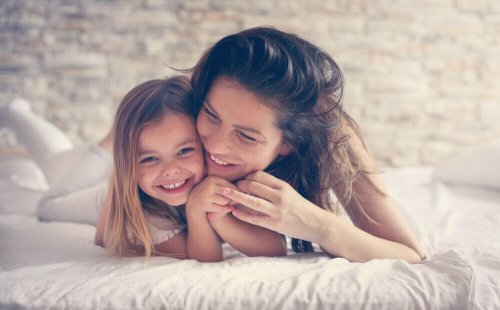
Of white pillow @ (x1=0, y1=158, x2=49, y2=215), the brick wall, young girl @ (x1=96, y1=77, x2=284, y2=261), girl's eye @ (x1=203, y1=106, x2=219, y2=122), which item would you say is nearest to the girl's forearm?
young girl @ (x1=96, y1=77, x2=284, y2=261)

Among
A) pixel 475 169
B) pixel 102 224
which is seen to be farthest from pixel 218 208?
pixel 475 169

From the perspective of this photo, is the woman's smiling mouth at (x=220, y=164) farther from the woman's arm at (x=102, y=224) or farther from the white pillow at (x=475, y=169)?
the white pillow at (x=475, y=169)

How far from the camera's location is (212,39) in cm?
277

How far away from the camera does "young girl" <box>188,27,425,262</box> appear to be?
1069mm

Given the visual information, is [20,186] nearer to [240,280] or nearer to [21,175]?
[21,175]

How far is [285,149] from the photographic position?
1.19 m

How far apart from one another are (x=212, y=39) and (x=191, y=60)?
164 mm

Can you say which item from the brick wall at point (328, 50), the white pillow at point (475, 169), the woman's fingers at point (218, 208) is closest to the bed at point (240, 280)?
the woman's fingers at point (218, 208)

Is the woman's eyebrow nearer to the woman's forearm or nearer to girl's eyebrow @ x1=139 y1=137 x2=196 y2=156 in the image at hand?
girl's eyebrow @ x1=139 y1=137 x2=196 y2=156

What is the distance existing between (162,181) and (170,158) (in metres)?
0.06

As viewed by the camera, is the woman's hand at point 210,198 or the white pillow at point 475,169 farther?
the white pillow at point 475,169

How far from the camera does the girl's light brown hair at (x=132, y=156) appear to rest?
116 cm

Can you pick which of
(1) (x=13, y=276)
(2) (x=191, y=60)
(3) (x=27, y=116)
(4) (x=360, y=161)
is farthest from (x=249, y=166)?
(2) (x=191, y=60)

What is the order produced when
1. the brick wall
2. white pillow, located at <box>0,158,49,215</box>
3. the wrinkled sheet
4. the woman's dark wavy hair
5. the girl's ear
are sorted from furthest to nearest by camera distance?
the brick wall → white pillow, located at <box>0,158,49,215</box> → the girl's ear → the woman's dark wavy hair → the wrinkled sheet
